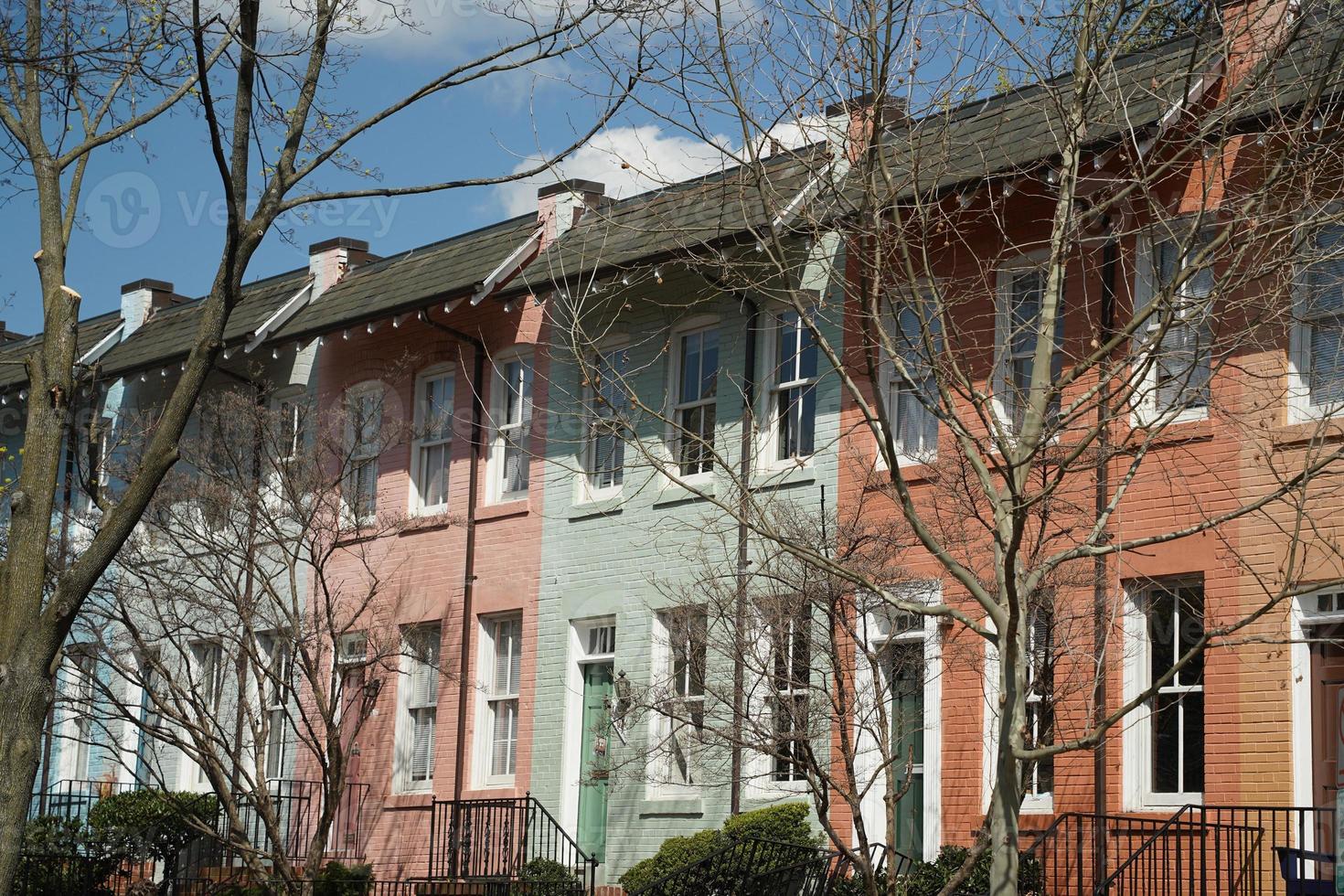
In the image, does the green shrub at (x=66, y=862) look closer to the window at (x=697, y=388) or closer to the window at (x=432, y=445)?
the window at (x=432, y=445)

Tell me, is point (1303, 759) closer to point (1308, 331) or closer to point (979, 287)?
point (1308, 331)

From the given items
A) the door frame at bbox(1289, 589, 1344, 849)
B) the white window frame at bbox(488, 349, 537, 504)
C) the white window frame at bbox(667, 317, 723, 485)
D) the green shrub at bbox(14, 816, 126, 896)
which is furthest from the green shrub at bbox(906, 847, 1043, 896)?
the green shrub at bbox(14, 816, 126, 896)

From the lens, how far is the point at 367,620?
22.5 metres

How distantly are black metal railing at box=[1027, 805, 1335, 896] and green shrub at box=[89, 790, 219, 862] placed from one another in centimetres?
1161

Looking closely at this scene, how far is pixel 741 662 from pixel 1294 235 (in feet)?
21.9

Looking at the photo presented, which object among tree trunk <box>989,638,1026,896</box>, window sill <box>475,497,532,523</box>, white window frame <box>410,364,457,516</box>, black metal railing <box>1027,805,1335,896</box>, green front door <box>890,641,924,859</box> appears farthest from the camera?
white window frame <box>410,364,457,516</box>

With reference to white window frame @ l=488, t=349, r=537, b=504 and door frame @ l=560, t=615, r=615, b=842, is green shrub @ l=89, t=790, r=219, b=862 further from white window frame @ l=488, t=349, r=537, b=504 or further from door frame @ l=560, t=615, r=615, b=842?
white window frame @ l=488, t=349, r=537, b=504

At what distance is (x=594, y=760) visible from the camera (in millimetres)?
19891

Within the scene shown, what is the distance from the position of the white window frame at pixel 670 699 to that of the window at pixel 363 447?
361 cm

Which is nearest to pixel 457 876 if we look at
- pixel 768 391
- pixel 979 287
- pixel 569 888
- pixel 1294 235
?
pixel 569 888

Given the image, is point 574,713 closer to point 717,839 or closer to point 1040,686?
point 717,839

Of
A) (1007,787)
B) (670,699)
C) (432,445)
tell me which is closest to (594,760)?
(670,699)

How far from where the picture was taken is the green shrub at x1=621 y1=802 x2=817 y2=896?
646 inches

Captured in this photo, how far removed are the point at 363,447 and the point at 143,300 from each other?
8180mm
